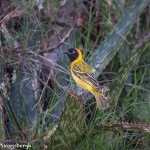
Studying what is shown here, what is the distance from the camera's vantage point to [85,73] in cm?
456

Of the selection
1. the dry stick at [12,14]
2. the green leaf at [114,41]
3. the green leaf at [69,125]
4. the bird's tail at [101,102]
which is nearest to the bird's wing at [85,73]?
the bird's tail at [101,102]

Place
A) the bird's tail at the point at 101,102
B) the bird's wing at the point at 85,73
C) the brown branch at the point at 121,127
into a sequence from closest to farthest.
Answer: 1. the brown branch at the point at 121,127
2. the bird's tail at the point at 101,102
3. the bird's wing at the point at 85,73

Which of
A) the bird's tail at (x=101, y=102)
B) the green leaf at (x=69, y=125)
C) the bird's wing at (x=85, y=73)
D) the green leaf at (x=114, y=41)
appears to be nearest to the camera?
the green leaf at (x=69, y=125)

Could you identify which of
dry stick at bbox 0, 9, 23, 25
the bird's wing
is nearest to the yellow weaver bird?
the bird's wing

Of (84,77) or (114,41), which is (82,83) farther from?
(114,41)

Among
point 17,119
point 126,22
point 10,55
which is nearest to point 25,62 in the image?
point 10,55

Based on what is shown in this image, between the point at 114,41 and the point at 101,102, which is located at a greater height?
the point at 114,41

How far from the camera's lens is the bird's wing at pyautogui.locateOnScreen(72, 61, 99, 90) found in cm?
452

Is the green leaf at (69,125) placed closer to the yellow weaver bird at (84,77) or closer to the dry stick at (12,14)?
the yellow weaver bird at (84,77)

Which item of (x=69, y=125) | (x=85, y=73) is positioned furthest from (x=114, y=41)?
(x=69, y=125)

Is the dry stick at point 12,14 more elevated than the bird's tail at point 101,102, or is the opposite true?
the dry stick at point 12,14

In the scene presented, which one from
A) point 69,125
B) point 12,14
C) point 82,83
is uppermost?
point 12,14

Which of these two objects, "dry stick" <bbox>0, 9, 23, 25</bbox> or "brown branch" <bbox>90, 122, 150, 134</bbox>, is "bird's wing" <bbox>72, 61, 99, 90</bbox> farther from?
"dry stick" <bbox>0, 9, 23, 25</bbox>

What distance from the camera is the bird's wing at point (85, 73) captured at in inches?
178
